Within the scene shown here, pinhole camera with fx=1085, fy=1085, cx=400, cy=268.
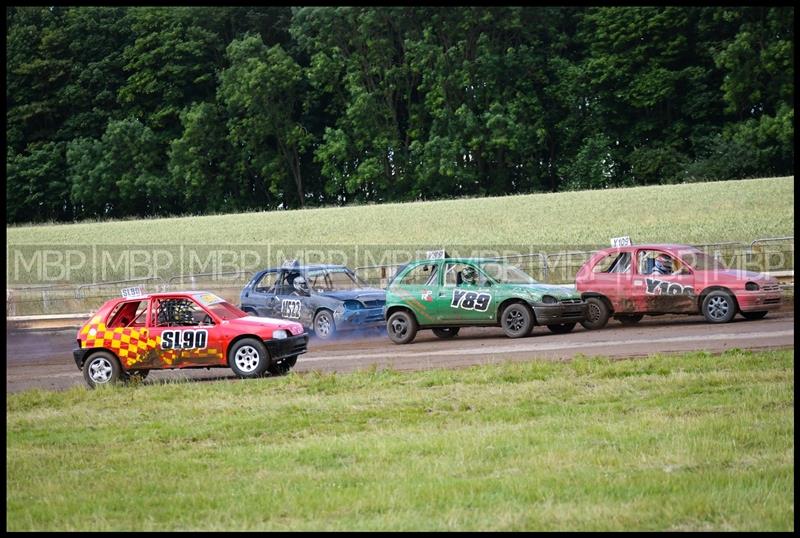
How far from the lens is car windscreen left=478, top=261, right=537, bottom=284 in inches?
771

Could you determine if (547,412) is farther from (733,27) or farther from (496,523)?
(733,27)

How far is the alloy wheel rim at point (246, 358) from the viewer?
15602mm

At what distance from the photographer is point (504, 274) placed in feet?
65.5

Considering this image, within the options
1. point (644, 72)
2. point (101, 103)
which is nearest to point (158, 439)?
point (644, 72)

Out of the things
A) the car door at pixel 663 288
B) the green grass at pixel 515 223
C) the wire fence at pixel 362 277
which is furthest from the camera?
the green grass at pixel 515 223

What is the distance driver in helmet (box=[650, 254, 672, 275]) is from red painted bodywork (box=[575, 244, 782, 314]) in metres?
0.13

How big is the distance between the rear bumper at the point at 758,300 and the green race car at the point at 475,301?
2861 mm

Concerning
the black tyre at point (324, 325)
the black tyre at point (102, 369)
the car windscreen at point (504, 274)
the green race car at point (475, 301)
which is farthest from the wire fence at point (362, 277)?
the black tyre at point (102, 369)

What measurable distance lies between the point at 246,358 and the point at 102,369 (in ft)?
7.05

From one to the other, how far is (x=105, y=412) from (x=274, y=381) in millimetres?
2559

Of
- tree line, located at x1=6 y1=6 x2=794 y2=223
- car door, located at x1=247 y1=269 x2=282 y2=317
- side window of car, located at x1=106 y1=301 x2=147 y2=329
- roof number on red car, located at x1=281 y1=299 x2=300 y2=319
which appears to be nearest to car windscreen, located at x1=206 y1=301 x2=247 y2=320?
side window of car, located at x1=106 y1=301 x2=147 y2=329

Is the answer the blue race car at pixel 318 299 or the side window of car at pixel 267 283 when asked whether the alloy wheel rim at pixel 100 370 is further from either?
the side window of car at pixel 267 283

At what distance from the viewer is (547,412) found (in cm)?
1140

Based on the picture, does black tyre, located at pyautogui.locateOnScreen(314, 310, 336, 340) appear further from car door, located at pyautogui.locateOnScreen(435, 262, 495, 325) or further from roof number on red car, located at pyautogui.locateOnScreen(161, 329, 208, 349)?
roof number on red car, located at pyautogui.locateOnScreen(161, 329, 208, 349)
